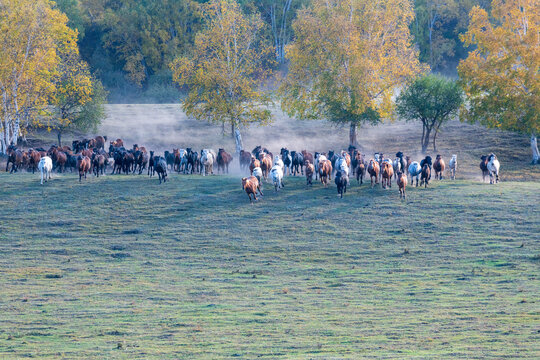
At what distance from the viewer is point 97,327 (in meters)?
16.9

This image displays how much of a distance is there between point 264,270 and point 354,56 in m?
31.0

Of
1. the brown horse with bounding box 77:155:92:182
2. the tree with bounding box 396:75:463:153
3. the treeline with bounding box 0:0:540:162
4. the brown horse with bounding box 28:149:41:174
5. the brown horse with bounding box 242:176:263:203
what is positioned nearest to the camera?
the brown horse with bounding box 242:176:263:203

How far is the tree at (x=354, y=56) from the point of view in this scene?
51.1m

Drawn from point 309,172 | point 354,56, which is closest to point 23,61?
point 354,56

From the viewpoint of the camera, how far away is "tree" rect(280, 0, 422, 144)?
168 feet

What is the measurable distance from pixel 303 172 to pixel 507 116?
15724mm

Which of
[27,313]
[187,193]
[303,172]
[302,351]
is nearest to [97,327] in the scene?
[27,313]

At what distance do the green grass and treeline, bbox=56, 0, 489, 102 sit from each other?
5201cm

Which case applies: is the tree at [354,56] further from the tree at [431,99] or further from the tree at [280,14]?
the tree at [280,14]

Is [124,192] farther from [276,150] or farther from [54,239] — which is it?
[276,150]

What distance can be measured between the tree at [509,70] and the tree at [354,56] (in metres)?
4.99

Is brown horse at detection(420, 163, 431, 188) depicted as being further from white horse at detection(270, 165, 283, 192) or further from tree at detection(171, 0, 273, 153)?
tree at detection(171, 0, 273, 153)

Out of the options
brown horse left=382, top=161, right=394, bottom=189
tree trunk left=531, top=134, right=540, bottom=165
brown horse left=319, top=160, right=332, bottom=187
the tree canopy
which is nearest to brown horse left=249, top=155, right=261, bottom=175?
brown horse left=319, top=160, right=332, bottom=187

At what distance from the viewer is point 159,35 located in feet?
287
